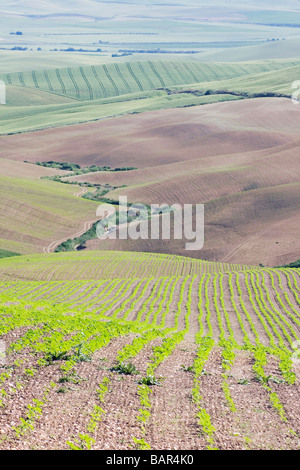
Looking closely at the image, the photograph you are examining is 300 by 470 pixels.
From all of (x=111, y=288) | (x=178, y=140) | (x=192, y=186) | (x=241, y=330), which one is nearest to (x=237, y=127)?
(x=178, y=140)

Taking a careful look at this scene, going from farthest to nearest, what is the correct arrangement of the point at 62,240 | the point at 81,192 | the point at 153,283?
1. the point at 81,192
2. the point at 62,240
3. the point at 153,283

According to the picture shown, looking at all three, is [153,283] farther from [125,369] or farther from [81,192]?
[81,192]

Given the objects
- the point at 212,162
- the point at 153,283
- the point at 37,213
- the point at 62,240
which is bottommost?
the point at 62,240

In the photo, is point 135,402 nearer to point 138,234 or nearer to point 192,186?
point 138,234

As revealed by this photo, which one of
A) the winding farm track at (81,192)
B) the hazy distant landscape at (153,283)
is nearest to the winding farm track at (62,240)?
the hazy distant landscape at (153,283)

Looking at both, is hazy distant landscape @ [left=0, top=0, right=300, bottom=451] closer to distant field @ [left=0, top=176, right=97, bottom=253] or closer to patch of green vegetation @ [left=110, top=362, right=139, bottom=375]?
patch of green vegetation @ [left=110, top=362, right=139, bottom=375]

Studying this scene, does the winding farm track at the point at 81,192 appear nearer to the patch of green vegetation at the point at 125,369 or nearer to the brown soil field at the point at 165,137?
the brown soil field at the point at 165,137

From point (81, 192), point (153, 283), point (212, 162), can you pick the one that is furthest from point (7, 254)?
point (212, 162)

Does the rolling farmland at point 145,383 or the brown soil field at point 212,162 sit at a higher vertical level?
the rolling farmland at point 145,383
